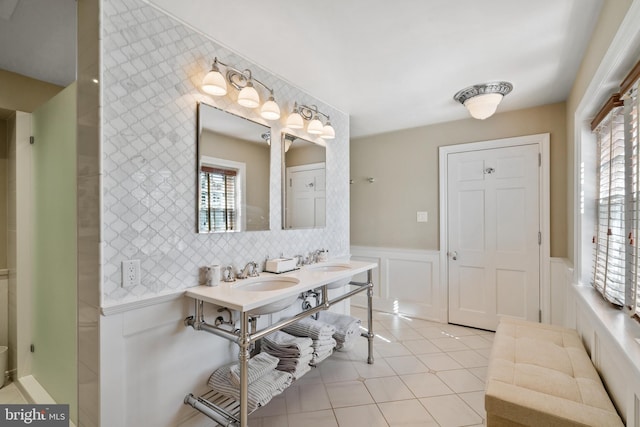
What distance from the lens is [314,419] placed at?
190 cm

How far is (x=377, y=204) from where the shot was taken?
4.04m

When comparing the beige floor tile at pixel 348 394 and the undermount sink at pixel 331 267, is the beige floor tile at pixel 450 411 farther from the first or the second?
the undermount sink at pixel 331 267

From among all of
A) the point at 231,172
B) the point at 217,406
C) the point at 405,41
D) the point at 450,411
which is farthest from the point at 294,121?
the point at 450,411

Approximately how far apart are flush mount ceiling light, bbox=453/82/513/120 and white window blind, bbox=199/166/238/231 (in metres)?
2.14

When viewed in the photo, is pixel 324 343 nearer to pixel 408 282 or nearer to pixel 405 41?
pixel 408 282

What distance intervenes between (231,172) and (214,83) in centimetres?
56

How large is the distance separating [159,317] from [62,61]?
6.60ft

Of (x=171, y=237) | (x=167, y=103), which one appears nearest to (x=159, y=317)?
(x=171, y=237)

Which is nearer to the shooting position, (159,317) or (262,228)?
(159,317)

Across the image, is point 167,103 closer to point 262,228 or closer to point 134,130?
point 134,130

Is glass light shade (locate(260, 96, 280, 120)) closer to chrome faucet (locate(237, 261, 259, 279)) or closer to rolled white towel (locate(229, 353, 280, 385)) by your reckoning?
chrome faucet (locate(237, 261, 259, 279))

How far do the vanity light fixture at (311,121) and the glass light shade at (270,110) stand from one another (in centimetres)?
25

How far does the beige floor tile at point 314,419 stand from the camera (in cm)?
186

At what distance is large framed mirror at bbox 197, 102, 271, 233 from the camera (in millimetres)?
1836
